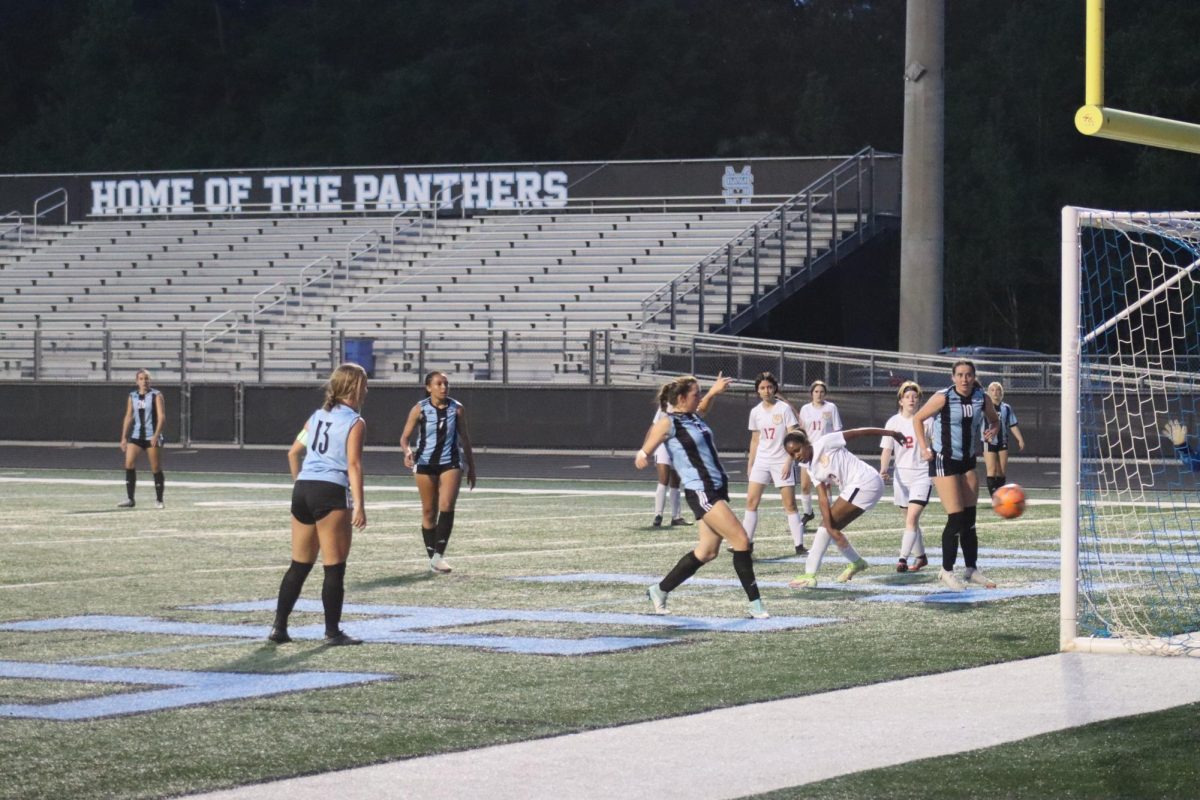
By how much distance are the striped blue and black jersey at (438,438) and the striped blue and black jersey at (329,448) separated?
4.62 m

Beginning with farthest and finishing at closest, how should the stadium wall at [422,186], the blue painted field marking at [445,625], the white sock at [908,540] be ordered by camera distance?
the stadium wall at [422,186]
the white sock at [908,540]
the blue painted field marking at [445,625]

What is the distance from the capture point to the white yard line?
7.52 metres

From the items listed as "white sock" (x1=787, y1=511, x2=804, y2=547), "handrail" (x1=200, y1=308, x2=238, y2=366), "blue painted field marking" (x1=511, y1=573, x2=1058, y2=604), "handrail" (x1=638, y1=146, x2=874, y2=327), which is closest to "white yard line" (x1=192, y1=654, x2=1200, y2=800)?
"blue painted field marking" (x1=511, y1=573, x2=1058, y2=604)

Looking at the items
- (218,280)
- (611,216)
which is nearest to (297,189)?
(218,280)

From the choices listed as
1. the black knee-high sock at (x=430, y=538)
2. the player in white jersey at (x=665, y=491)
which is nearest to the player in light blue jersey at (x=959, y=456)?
the black knee-high sock at (x=430, y=538)

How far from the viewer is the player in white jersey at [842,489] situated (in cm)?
1488

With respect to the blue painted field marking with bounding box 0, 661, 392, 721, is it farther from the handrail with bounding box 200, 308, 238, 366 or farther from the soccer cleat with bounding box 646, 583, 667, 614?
the handrail with bounding box 200, 308, 238, 366

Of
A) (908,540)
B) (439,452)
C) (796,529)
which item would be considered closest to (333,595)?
(439,452)

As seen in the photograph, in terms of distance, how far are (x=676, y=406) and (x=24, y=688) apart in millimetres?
4747

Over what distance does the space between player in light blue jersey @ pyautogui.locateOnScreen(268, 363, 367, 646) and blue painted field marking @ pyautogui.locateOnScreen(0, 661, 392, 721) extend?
3.93 ft

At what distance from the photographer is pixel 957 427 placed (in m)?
14.9

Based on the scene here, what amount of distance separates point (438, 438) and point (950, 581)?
14.7ft

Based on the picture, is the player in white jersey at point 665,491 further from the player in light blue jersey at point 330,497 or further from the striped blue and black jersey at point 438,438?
the player in light blue jersey at point 330,497

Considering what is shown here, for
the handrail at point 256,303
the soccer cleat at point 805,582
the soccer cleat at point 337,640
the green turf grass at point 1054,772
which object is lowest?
the green turf grass at point 1054,772
